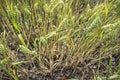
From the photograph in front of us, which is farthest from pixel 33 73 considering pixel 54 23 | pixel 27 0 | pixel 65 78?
pixel 27 0

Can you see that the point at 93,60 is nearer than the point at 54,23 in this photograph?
Yes

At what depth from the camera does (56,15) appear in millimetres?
1132

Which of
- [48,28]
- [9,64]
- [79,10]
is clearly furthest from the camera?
[79,10]

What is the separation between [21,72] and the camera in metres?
1.02

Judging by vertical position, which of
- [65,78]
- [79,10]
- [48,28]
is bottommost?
[65,78]

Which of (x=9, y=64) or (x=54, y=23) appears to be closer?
(x=9, y=64)

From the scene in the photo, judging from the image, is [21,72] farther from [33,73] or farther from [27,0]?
[27,0]

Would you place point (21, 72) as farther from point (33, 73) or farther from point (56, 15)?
point (56, 15)

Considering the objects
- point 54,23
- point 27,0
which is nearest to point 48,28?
point 54,23

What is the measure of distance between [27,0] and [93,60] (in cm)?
46

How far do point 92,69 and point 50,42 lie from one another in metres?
0.23

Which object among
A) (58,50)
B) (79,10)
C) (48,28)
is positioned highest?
(79,10)

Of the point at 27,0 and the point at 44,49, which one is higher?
the point at 27,0

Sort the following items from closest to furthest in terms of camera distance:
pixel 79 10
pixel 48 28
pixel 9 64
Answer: pixel 9 64
pixel 48 28
pixel 79 10
